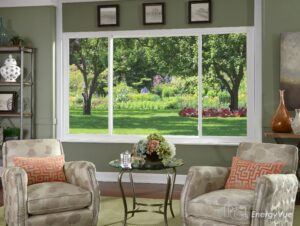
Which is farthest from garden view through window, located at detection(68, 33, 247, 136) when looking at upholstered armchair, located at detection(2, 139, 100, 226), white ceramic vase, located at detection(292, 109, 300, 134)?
upholstered armchair, located at detection(2, 139, 100, 226)

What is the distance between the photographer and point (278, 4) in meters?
5.92

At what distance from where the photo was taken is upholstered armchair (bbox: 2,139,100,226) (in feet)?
13.2

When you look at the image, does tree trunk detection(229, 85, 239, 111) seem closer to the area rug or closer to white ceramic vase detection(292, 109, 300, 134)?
white ceramic vase detection(292, 109, 300, 134)

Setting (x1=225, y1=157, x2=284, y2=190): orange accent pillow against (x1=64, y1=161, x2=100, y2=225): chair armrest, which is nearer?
(x1=225, y1=157, x2=284, y2=190): orange accent pillow

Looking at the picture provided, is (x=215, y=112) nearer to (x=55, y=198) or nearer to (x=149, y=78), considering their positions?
(x=149, y=78)

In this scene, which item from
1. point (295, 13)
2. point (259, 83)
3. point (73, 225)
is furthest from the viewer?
point (259, 83)

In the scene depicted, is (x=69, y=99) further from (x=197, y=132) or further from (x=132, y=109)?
(x=197, y=132)

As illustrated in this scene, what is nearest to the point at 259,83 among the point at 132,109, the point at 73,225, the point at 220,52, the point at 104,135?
the point at 220,52

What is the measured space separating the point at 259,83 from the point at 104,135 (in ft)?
7.31

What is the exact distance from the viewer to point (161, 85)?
695 centimetres

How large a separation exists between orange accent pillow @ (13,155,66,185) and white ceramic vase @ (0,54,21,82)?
2.45 meters

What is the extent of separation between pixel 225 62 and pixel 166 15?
0.99 m

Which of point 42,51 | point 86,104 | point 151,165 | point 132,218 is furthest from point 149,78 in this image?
point 151,165

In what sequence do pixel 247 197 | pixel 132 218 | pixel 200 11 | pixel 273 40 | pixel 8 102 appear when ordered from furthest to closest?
pixel 8 102
pixel 200 11
pixel 273 40
pixel 132 218
pixel 247 197
